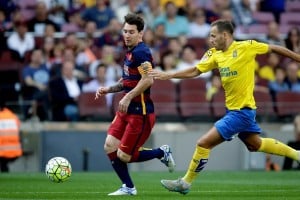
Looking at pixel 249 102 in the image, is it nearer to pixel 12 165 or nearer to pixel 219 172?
pixel 219 172

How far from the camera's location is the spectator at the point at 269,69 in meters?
24.4

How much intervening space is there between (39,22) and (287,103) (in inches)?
243

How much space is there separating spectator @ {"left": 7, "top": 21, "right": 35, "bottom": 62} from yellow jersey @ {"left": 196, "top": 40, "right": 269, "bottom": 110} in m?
10.3

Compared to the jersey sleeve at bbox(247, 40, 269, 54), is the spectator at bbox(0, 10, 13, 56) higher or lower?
lower

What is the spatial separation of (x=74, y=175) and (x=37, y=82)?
11.5 feet

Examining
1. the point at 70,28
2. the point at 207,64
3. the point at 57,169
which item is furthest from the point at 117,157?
the point at 70,28

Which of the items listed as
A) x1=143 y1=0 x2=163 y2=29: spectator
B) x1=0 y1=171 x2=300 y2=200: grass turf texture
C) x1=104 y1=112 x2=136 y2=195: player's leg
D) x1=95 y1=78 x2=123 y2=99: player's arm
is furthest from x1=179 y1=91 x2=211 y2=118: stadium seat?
x1=104 y1=112 x2=136 y2=195: player's leg

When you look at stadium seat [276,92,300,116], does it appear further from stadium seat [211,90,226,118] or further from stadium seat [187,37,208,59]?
stadium seat [187,37,208,59]

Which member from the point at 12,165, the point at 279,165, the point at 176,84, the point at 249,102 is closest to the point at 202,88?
the point at 176,84

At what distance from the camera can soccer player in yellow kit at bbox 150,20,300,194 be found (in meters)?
13.9

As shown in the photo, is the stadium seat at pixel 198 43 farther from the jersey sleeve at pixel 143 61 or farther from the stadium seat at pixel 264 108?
the jersey sleeve at pixel 143 61

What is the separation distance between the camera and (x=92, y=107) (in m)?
22.7

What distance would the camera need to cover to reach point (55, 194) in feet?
47.4

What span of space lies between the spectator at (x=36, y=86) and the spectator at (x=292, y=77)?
5.31 meters
